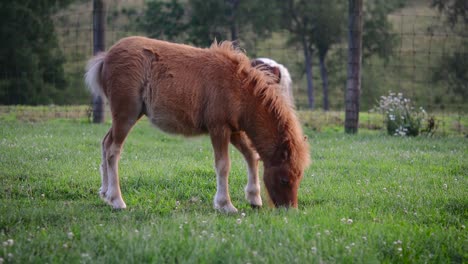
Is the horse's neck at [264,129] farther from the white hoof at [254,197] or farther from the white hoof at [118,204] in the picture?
the white hoof at [118,204]

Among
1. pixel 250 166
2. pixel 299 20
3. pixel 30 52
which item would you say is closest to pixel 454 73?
pixel 299 20

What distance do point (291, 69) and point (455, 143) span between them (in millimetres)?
16137

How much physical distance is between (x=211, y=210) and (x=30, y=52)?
1967 centimetres

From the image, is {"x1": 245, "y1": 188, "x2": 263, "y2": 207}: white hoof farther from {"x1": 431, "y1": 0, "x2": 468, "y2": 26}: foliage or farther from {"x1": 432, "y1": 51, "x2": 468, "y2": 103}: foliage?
{"x1": 432, "y1": 51, "x2": 468, "y2": 103}: foliage

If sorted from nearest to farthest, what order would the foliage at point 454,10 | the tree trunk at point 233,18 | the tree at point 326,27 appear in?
the tree trunk at point 233,18 → the foliage at point 454,10 → the tree at point 326,27

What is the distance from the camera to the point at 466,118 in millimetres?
15961

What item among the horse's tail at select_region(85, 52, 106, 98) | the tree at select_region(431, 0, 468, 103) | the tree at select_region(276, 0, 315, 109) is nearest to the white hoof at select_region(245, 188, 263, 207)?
the horse's tail at select_region(85, 52, 106, 98)

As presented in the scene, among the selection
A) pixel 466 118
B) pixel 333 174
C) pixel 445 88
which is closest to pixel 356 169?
pixel 333 174

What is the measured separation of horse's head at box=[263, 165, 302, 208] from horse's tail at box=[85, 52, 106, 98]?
236cm

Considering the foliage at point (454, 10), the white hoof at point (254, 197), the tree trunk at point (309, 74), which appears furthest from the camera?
the tree trunk at point (309, 74)

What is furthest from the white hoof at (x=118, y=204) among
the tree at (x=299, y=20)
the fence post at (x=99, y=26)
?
the tree at (x=299, y=20)

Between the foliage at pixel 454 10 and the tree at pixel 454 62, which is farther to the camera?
the tree at pixel 454 62

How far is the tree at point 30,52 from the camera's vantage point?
70.6ft

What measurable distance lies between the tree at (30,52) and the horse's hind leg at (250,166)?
16.0 metres
